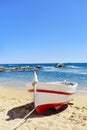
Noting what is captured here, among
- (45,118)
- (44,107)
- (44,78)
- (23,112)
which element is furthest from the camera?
(44,78)

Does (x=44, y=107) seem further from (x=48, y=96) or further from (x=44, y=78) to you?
(x=44, y=78)

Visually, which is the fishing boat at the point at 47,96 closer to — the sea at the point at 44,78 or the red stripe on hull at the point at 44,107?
the red stripe on hull at the point at 44,107

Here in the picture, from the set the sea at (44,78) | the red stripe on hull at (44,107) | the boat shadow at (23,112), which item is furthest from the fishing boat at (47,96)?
Result: the sea at (44,78)

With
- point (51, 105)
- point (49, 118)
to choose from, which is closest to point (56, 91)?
point (51, 105)

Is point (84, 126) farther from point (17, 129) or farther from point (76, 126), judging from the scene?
point (17, 129)

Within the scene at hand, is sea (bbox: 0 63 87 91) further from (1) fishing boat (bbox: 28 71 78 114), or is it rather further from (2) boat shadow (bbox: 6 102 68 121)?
(1) fishing boat (bbox: 28 71 78 114)

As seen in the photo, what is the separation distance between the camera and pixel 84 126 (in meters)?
7.77

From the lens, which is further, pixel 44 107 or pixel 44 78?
pixel 44 78

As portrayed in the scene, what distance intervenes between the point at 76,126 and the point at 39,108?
6.72ft

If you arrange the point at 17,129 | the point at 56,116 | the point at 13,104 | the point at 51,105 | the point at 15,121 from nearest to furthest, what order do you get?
the point at 17,129 → the point at 15,121 → the point at 56,116 → the point at 51,105 → the point at 13,104

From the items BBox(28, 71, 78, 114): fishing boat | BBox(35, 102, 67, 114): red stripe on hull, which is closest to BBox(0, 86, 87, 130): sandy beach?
BBox(35, 102, 67, 114): red stripe on hull

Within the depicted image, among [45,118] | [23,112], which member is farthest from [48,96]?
[23,112]

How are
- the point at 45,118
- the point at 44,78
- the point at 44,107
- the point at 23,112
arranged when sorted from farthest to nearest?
the point at 44,78 → the point at 23,112 → the point at 44,107 → the point at 45,118

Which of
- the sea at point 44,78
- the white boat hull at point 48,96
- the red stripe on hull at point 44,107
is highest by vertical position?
the white boat hull at point 48,96
